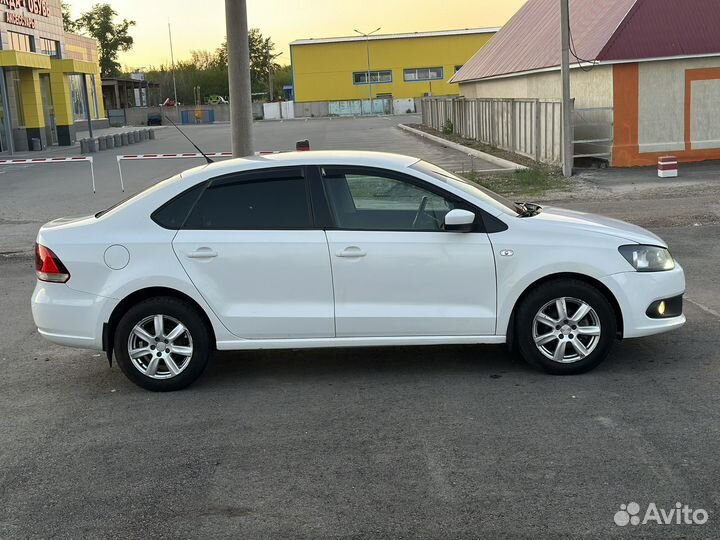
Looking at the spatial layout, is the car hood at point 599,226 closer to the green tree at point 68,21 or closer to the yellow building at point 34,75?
the yellow building at point 34,75

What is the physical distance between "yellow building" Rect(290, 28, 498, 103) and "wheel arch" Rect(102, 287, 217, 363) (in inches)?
3454

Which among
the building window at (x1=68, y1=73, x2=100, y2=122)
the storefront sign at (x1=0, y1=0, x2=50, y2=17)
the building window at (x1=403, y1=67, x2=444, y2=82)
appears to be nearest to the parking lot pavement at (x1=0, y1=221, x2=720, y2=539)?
the storefront sign at (x1=0, y1=0, x2=50, y2=17)

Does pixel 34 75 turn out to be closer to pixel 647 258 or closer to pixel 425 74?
pixel 647 258

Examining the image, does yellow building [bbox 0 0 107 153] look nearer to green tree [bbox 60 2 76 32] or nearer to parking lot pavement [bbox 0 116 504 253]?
parking lot pavement [bbox 0 116 504 253]

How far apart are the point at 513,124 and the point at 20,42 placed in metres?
28.2

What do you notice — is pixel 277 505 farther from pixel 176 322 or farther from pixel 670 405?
pixel 670 405

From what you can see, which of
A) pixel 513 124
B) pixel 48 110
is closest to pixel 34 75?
pixel 48 110

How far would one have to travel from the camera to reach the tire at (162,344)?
606 centimetres

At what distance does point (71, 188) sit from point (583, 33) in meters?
14.5

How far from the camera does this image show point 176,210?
20.4 feet

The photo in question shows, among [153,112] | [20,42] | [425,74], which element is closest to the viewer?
[20,42]

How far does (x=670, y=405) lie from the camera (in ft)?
18.0

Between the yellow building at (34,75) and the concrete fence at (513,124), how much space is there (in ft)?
66.5

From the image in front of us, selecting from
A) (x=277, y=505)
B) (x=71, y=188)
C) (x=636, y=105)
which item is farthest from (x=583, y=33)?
(x=277, y=505)
